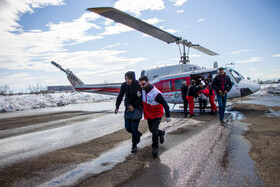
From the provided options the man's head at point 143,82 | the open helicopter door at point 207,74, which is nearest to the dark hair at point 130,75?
the man's head at point 143,82

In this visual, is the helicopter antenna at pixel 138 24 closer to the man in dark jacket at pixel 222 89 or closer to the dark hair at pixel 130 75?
the dark hair at pixel 130 75

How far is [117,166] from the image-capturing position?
348 cm

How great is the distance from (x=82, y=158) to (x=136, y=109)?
5.32 ft

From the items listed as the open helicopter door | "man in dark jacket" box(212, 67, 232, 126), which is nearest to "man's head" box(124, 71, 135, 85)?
"man in dark jacket" box(212, 67, 232, 126)

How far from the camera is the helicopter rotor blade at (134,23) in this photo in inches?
252

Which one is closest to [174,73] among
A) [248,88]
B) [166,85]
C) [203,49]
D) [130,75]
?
[166,85]

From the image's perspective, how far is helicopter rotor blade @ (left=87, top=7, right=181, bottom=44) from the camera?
6.40m

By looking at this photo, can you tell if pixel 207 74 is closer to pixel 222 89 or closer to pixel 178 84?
pixel 178 84

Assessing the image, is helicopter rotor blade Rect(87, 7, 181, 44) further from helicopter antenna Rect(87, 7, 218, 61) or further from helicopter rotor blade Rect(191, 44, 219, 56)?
helicopter rotor blade Rect(191, 44, 219, 56)

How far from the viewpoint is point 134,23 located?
7699 millimetres

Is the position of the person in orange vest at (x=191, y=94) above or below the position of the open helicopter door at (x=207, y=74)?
below

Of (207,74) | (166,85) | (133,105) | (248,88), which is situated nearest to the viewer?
(133,105)

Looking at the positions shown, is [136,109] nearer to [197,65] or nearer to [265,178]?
[265,178]

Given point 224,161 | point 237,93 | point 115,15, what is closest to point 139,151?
point 224,161
